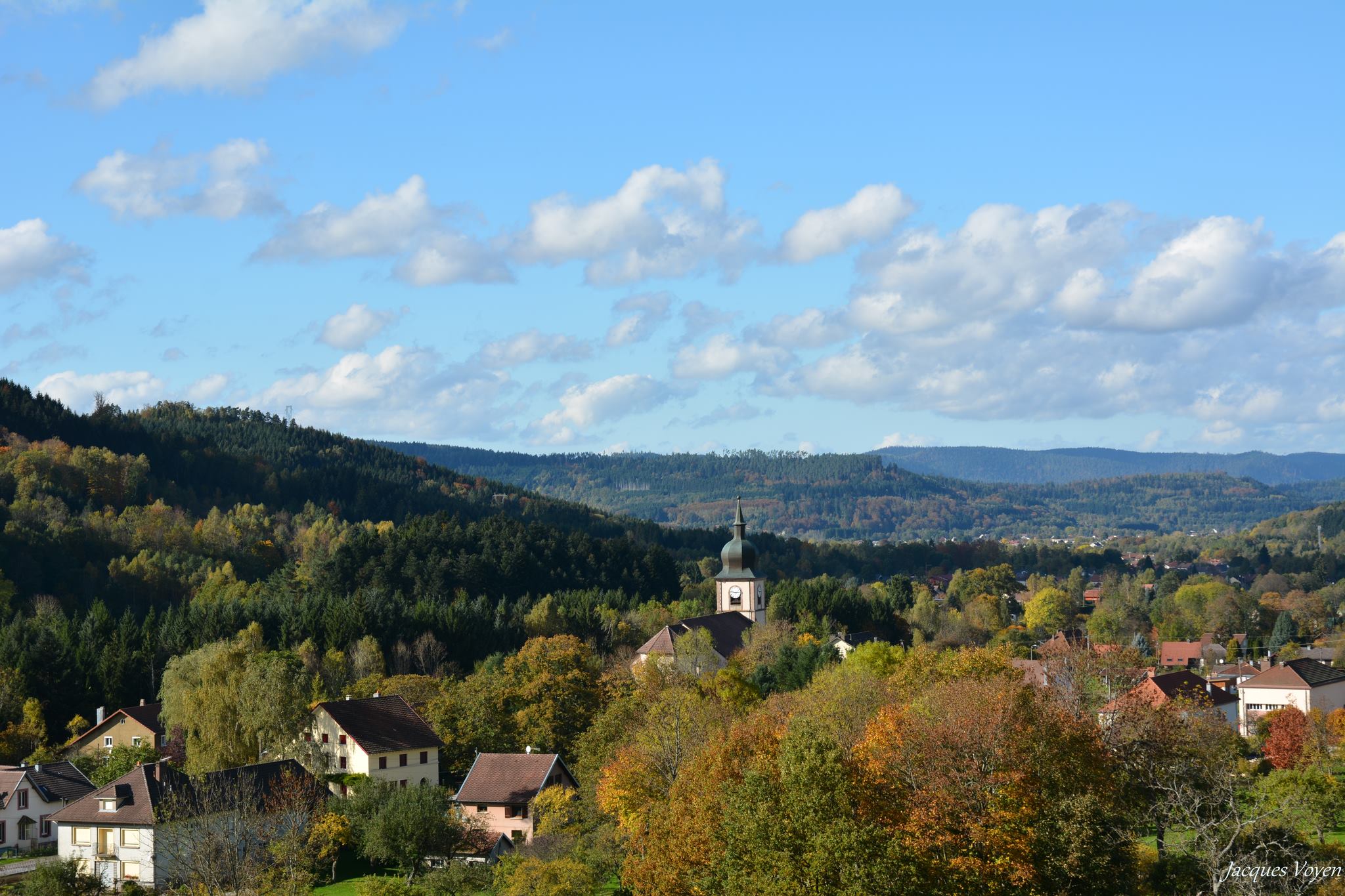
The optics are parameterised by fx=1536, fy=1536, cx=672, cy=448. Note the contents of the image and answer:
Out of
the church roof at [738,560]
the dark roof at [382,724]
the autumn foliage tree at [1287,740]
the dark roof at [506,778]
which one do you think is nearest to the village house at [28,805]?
the dark roof at [382,724]

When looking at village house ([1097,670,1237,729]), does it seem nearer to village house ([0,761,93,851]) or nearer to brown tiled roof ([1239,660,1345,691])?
brown tiled roof ([1239,660,1345,691])

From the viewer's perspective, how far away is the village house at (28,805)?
59156mm

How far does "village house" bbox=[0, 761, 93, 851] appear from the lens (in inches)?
2329

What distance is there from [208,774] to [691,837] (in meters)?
21.7

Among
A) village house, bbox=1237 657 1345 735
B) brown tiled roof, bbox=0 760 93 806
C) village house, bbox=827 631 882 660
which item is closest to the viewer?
brown tiled roof, bbox=0 760 93 806

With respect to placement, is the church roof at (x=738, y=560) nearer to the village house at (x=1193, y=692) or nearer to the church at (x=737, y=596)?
the church at (x=737, y=596)

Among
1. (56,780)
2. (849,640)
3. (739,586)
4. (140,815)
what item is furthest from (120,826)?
(739,586)

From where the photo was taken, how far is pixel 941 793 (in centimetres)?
3644

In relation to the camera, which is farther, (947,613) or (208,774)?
(947,613)

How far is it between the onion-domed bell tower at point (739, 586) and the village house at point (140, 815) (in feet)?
187

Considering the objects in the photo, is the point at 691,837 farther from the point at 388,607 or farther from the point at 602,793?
the point at 388,607

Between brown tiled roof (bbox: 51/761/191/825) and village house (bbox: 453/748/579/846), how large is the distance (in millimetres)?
10374

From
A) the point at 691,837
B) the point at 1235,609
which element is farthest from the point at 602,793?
the point at 1235,609

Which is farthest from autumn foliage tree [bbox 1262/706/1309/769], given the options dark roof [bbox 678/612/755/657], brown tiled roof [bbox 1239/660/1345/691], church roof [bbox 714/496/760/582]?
church roof [bbox 714/496/760/582]
